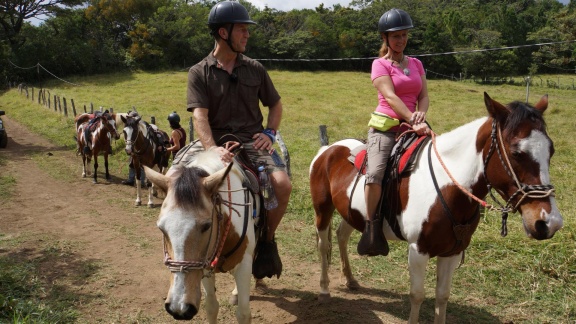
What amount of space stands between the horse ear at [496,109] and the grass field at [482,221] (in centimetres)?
221

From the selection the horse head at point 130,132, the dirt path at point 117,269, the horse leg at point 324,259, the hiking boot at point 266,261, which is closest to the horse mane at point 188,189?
the hiking boot at point 266,261

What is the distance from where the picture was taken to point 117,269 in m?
5.13

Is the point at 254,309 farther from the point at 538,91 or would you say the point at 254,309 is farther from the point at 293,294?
the point at 538,91

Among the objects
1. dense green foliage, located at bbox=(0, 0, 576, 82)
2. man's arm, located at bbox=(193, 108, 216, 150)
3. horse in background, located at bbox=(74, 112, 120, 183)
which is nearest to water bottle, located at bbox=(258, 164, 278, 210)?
man's arm, located at bbox=(193, 108, 216, 150)

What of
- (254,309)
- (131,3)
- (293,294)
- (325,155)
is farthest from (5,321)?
(131,3)

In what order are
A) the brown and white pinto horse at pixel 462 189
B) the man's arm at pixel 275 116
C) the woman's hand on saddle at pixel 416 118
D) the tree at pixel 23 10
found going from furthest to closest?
the tree at pixel 23 10 → the man's arm at pixel 275 116 → the woman's hand on saddle at pixel 416 118 → the brown and white pinto horse at pixel 462 189

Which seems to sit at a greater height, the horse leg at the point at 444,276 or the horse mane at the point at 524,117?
the horse mane at the point at 524,117

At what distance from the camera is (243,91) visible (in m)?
3.51

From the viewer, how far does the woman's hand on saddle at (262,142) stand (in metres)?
3.52

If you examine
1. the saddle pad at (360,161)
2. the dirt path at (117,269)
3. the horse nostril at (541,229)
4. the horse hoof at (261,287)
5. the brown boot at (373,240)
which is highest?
the saddle pad at (360,161)

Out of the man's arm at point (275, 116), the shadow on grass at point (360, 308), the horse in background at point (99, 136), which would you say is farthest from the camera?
the horse in background at point (99, 136)

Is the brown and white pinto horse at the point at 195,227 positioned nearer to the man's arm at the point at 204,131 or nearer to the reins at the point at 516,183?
the man's arm at the point at 204,131

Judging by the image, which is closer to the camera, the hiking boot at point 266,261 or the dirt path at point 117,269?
the hiking boot at point 266,261

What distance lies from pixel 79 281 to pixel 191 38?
42697 millimetres
